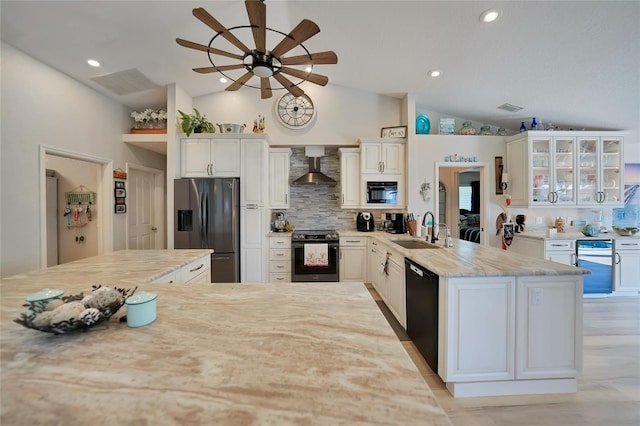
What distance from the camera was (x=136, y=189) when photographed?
4082 millimetres

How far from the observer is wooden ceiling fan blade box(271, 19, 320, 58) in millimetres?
1539

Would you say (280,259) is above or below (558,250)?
below

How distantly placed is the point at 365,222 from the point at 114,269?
3.33 m

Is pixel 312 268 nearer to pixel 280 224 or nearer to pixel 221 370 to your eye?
pixel 280 224

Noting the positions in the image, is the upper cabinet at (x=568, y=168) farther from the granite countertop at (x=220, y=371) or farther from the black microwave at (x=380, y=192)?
the granite countertop at (x=220, y=371)

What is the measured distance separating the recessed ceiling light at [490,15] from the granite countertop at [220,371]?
2946 mm

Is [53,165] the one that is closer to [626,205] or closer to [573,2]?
[573,2]

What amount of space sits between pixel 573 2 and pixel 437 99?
5.94ft

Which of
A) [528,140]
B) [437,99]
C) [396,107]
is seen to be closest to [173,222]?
[396,107]

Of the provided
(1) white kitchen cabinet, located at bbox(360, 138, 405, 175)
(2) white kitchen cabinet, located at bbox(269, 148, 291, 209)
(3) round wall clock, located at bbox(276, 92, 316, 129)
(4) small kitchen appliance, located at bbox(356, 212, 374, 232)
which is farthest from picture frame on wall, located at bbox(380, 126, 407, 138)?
(2) white kitchen cabinet, located at bbox(269, 148, 291, 209)

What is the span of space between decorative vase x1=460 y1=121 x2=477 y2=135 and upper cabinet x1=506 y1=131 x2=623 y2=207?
2.06 ft

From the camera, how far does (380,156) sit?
405cm

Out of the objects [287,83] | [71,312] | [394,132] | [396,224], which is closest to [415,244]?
[396,224]

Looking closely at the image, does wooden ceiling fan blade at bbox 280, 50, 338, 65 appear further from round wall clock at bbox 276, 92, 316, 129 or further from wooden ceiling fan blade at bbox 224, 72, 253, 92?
round wall clock at bbox 276, 92, 316, 129
